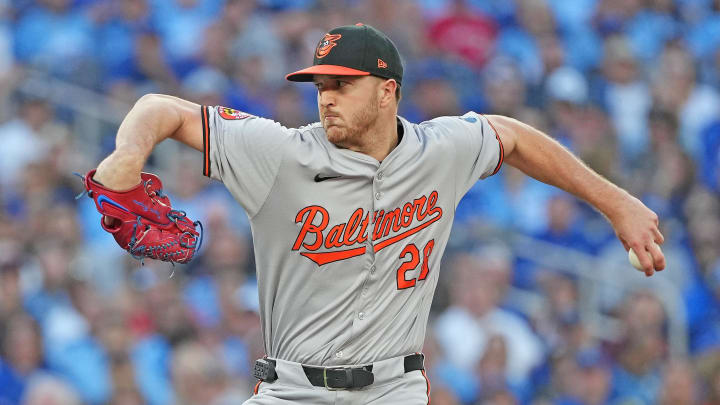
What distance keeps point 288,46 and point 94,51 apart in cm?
162

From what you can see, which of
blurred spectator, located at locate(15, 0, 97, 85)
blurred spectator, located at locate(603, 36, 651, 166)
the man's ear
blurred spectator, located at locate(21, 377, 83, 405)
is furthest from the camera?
blurred spectator, located at locate(603, 36, 651, 166)

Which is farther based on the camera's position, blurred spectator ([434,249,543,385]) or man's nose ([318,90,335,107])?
blurred spectator ([434,249,543,385])

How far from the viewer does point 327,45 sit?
423 cm

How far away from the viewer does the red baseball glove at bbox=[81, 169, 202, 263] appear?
3.81m

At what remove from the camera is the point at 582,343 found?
830 centimetres

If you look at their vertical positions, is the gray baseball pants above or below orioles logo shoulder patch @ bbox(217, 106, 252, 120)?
below

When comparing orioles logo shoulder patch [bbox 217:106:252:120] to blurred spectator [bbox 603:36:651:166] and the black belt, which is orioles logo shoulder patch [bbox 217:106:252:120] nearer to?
the black belt

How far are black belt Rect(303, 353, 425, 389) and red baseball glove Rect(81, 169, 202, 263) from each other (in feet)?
1.99

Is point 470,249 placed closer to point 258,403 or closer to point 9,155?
point 9,155

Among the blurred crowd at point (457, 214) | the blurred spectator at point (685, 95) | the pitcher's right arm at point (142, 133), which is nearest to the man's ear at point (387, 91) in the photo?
the pitcher's right arm at point (142, 133)

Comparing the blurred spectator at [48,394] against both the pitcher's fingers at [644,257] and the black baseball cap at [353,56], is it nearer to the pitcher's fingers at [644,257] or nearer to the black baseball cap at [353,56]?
the black baseball cap at [353,56]

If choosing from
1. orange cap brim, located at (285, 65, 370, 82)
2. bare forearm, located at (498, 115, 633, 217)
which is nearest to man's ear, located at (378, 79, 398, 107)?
orange cap brim, located at (285, 65, 370, 82)

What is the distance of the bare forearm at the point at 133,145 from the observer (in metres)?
3.81

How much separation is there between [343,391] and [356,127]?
0.92 m
